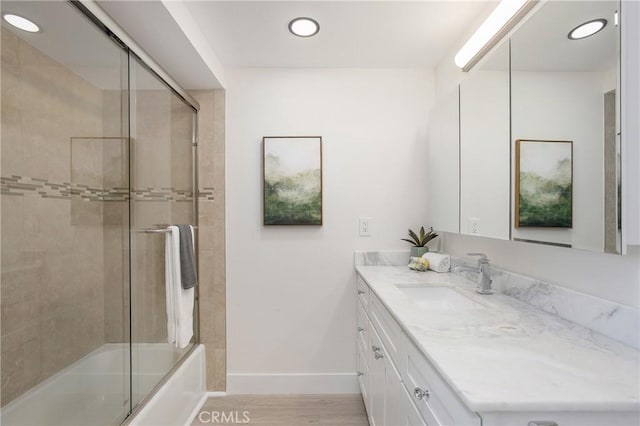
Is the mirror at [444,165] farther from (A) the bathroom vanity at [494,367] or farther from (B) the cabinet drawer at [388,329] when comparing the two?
(B) the cabinet drawer at [388,329]

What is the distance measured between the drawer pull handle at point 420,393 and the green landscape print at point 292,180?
1417 millimetres

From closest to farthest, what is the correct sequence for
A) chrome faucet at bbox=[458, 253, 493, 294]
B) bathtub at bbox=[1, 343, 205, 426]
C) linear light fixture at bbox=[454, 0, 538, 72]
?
linear light fixture at bbox=[454, 0, 538, 72] < bathtub at bbox=[1, 343, 205, 426] < chrome faucet at bbox=[458, 253, 493, 294]

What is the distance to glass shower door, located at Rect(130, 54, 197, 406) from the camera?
1.68m

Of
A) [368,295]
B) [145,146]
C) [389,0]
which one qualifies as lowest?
[368,295]

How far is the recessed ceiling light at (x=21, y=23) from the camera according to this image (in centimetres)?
110

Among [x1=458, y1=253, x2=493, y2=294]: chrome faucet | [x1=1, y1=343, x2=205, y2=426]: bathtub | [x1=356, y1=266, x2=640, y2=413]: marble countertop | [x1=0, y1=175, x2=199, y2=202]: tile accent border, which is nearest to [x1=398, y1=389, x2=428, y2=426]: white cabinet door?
[x1=356, y1=266, x2=640, y2=413]: marble countertop

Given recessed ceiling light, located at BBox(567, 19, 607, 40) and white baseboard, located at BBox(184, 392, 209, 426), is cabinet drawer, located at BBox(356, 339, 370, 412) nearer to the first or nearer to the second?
white baseboard, located at BBox(184, 392, 209, 426)

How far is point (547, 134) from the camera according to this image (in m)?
1.09

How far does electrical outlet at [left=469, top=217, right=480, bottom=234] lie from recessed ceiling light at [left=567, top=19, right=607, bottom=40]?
813mm

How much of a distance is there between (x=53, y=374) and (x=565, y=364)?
2.03 metres

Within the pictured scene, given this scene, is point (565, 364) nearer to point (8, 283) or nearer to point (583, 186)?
point (583, 186)

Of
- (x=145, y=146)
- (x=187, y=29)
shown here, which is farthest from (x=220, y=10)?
(x=145, y=146)

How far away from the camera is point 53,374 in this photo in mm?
1456

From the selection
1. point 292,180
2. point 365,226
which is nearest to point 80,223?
point 292,180
